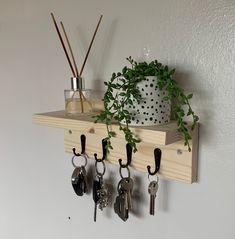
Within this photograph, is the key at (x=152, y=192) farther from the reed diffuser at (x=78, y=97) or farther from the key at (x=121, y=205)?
the reed diffuser at (x=78, y=97)

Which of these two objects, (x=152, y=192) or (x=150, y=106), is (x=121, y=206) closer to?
(x=152, y=192)

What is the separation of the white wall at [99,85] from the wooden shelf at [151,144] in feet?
0.09

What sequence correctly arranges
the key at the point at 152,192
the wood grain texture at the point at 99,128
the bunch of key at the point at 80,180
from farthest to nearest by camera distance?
the bunch of key at the point at 80,180, the key at the point at 152,192, the wood grain texture at the point at 99,128

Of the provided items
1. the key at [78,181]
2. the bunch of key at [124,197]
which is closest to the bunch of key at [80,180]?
the key at [78,181]

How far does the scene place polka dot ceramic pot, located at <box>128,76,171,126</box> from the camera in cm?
52

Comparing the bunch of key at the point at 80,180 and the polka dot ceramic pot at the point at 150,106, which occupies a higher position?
the polka dot ceramic pot at the point at 150,106

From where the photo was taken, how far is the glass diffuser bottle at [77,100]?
0.65 meters

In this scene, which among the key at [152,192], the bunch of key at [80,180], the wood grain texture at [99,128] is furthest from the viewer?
the bunch of key at [80,180]

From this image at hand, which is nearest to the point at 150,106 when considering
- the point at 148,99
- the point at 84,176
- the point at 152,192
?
the point at 148,99

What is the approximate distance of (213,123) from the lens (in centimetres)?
54

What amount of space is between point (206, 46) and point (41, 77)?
435mm

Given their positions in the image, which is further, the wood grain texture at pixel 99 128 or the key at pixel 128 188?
the key at pixel 128 188

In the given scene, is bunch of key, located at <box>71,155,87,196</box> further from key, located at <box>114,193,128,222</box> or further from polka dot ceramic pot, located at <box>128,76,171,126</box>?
polka dot ceramic pot, located at <box>128,76,171,126</box>

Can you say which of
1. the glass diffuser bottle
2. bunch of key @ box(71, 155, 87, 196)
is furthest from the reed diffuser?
bunch of key @ box(71, 155, 87, 196)
